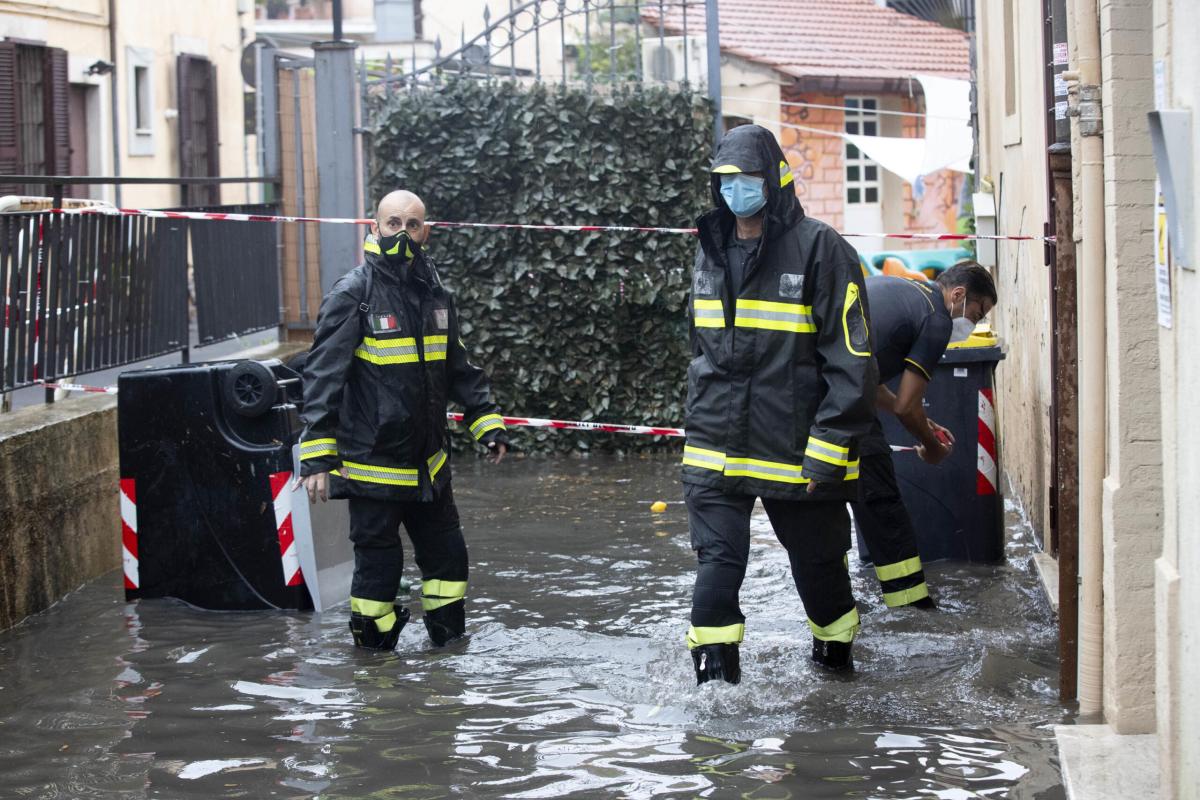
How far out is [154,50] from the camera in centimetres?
2092

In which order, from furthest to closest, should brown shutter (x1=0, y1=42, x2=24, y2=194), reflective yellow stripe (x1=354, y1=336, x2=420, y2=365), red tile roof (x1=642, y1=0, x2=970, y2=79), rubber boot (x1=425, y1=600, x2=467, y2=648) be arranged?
red tile roof (x1=642, y1=0, x2=970, y2=79) → brown shutter (x1=0, y1=42, x2=24, y2=194) → rubber boot (x1=425, y1=600, x2=467, y2=648) → reflective yellow stripe (x1=354, y1=336, x2=420, y2=365)

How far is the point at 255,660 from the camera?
597 centimetres

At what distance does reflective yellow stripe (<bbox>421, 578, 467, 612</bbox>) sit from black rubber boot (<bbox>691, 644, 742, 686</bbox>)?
4.16ft

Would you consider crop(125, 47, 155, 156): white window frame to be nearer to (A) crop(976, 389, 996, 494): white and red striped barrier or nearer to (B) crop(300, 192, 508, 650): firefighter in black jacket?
(B) crop(300, 192, 508, 650): firefighter in black jacket

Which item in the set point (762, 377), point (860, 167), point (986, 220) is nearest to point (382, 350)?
point (762, 377)

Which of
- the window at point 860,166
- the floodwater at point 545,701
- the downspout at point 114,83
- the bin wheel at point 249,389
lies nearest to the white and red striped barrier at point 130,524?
the floodwater at point 545,701

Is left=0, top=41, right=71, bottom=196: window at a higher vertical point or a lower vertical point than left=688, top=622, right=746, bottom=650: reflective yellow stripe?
higher

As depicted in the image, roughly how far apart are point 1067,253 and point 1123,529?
98 cm

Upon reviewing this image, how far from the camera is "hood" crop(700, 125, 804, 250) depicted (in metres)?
5.19

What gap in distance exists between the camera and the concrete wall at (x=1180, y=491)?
136 inches

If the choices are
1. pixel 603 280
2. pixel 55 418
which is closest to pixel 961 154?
pixel 603 280

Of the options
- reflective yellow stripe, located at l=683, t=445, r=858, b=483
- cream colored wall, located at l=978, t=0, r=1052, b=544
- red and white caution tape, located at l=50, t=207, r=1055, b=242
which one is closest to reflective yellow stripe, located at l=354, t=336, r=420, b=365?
reflective yellow stripe, located at l=683, t=445, r=858, b=483

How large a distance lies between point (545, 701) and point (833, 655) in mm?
970

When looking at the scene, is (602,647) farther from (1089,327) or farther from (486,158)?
(486,158)
